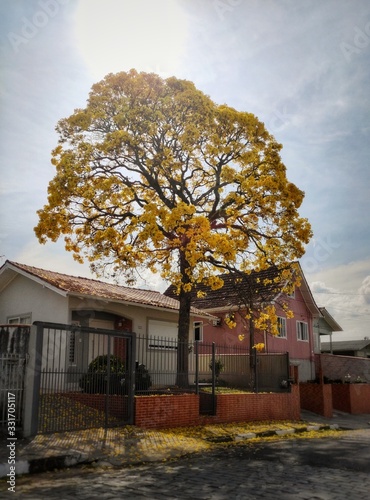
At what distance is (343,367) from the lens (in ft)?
108

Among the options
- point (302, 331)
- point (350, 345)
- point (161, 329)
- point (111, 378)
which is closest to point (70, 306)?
point (161, 329)

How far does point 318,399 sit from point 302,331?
1067 centimetres

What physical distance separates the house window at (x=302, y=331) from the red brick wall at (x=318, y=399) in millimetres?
9191

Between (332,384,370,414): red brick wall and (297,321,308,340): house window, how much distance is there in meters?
6.21

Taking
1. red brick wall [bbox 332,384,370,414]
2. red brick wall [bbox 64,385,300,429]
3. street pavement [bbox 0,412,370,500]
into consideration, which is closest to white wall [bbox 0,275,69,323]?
red brick wall [bbox 64,385,300,429]

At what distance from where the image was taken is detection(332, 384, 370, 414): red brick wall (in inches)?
1043

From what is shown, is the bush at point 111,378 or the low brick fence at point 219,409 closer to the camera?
the bush at point 111,378

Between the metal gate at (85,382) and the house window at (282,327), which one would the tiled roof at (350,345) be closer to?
the house window at (282,327)

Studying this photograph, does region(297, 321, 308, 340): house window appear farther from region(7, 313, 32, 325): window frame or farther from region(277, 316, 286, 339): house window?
region(7, 313, 32, 325): window frame

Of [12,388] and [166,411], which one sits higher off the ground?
[12,388]

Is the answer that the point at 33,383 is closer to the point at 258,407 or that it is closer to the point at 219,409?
the point at 219,409

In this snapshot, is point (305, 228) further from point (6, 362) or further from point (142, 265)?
point (6, 362)

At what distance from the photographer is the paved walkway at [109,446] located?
9.04 m

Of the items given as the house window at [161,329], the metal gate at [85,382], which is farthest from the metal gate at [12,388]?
the house window at [161,329]
